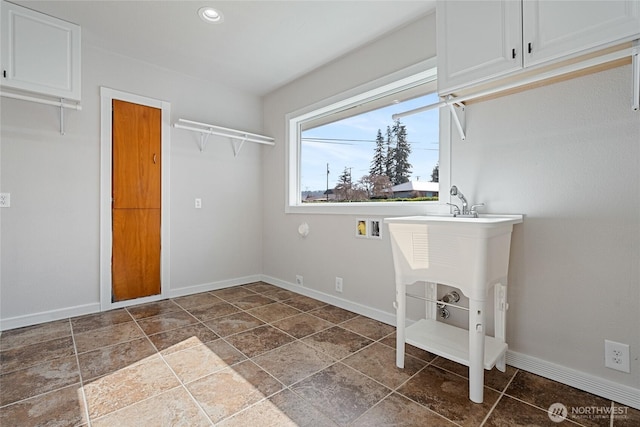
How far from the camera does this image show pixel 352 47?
103 inches

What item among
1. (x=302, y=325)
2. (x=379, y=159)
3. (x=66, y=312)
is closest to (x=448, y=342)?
(x=302, y=325)

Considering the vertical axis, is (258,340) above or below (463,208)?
below

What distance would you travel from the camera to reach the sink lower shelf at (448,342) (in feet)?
5.09

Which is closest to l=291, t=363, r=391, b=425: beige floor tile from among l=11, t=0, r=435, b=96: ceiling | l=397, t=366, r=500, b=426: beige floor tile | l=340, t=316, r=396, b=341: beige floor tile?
l=397, t=366, r=500, b=426: beige floor tile

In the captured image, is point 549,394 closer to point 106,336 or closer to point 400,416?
point 400,416

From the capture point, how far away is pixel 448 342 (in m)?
1.70

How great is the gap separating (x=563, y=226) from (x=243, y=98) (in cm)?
337

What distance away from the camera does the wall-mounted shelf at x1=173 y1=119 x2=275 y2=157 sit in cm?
306

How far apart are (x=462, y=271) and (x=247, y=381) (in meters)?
1.28

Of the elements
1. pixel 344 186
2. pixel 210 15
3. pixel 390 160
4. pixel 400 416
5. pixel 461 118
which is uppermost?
pixel 210 15

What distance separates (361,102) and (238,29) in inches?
47.8

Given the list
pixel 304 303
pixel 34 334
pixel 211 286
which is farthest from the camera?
pixel 211 286

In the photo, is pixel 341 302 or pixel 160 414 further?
pixel 341 302

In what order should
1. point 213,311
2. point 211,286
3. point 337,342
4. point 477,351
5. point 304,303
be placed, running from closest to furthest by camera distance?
point 477,351, point 337,342, point 213,311, point 304,303, point 211,286
